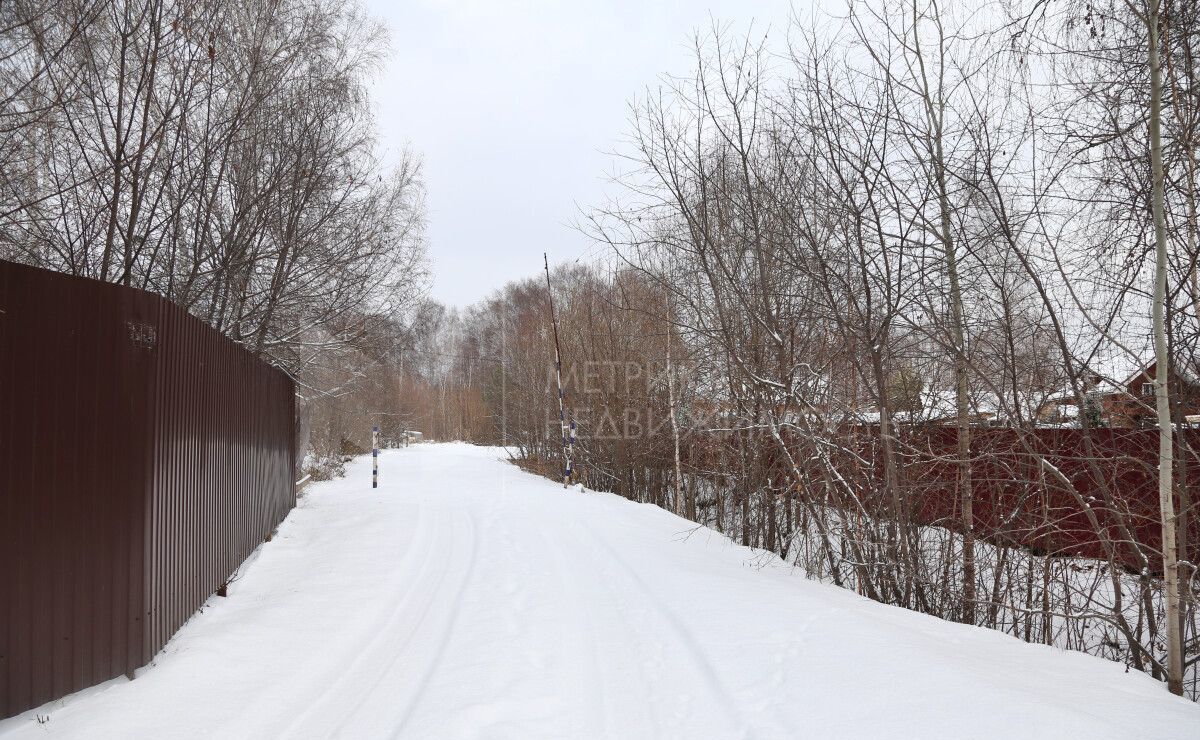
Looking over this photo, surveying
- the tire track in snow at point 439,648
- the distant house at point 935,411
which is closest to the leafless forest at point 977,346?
the distant house at point 935,411

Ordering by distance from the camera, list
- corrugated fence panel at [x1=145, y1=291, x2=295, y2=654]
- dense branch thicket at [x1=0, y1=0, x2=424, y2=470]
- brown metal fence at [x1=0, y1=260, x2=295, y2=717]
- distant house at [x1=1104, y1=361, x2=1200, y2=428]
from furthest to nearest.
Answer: dense branch thicket at [x1=0, y1=0, x2=424, y2=470]
distant house at [x1=1104, y1=361, x2=1200, y2=428]
corrugated fence panel at [x1=145, y1=291, x2=295, y2=654]
brown metal fence at [x1=0, y1=260, x2=295, y2=717]

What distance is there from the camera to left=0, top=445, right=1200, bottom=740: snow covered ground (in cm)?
319

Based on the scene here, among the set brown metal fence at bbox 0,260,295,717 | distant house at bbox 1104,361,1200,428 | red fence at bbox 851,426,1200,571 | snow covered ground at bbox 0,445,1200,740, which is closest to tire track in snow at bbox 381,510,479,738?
snow covered ground at bbox 0,445,1200,740

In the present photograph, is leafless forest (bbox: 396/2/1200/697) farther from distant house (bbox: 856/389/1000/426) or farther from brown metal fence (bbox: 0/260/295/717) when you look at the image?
brown metal fence (bbox: 0/260/295/717)

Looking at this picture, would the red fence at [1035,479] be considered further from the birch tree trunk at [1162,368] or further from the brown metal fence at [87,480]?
the brown metal fence at [87,480]

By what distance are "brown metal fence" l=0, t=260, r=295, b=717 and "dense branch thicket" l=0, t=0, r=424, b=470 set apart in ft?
7.16

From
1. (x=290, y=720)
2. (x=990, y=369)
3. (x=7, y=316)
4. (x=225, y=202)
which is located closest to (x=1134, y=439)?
(x=990, y=369)

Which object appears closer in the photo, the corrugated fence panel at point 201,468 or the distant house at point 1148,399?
the corrugated fence panel at point 201,468

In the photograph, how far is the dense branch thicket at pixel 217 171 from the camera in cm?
606

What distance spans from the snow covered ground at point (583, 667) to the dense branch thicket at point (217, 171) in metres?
3.57

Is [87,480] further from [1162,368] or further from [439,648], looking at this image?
[1162,368]

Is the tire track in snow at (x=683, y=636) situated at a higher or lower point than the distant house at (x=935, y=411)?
lower

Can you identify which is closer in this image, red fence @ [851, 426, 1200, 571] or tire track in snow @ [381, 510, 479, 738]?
tire track in snow @ [381, 510, 479, 738]

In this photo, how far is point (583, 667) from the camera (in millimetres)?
4020
